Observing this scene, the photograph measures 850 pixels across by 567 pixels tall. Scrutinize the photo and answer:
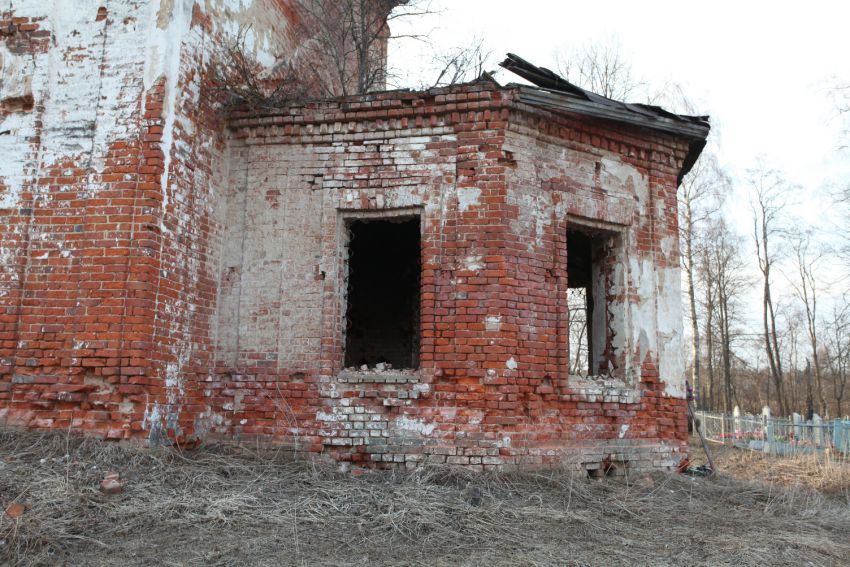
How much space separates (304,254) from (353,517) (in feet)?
9.15

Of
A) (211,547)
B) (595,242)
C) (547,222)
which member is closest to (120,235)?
(211,547)

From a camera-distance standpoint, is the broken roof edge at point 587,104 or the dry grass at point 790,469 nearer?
the broken roof edge at point 587,104

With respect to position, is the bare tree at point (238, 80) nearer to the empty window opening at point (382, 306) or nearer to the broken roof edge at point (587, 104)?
the broken roof edge at point (587, 104)

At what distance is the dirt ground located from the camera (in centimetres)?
422

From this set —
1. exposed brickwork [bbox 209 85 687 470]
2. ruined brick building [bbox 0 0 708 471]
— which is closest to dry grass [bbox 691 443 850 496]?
exposed brickwork [bbox 209 85 687 470]

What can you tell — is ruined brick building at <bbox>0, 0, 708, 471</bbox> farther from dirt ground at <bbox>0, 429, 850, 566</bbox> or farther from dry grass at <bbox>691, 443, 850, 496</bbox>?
dry grass at <bbox>691, 443, 850, 496</bbox>

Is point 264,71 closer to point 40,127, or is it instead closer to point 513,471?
point 40,127

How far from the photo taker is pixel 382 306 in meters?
11.1

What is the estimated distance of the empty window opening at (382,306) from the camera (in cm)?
1072

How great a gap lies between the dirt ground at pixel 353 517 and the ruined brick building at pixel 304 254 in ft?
1.13

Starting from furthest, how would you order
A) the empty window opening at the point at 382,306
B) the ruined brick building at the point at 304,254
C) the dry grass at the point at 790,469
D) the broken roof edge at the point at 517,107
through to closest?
the empty window opening at the point at 382,306 → the dry grass at the point at 790,469 → the broken roof edge at the point at 517,107 → the ruined brick building at the point at 304,254

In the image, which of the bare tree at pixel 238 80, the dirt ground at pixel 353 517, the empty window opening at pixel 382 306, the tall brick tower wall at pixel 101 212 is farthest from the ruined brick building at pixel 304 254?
the empty window opening at pixel 382 306

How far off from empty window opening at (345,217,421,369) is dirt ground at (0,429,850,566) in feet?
15.6

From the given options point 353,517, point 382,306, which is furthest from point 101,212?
point 382,306
